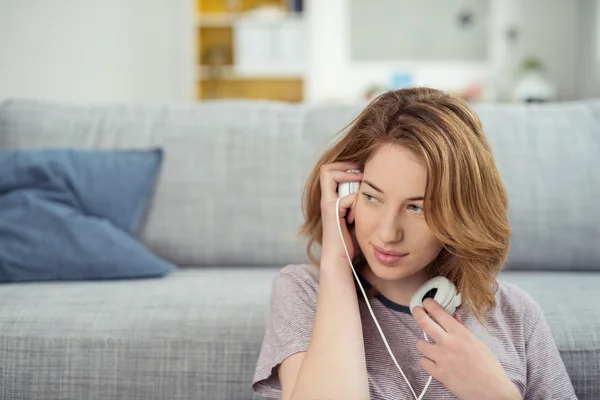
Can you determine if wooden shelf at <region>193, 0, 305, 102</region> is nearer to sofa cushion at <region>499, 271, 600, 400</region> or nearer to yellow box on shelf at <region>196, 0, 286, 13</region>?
yellow box on shelf at <region>196, 0, 286, 13</region>

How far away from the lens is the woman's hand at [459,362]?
A: 3.28ft

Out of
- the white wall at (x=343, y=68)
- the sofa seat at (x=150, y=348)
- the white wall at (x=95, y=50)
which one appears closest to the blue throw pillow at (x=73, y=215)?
the sofa seat at (x=150, y=348)

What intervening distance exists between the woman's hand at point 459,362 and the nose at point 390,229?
11 cm

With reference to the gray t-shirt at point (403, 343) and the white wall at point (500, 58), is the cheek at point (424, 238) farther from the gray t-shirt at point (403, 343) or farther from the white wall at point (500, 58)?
the white wall at point (500, 58)

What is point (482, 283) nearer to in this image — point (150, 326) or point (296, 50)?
point (150, 326)

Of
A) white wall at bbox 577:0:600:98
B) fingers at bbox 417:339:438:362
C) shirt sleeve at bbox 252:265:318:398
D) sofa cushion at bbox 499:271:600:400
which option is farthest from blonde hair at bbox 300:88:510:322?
white wall at bbox 577:0:600:98

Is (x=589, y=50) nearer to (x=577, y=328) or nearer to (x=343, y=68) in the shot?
(x=343, y=68)

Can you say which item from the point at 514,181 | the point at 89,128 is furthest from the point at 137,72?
the point at 514,181

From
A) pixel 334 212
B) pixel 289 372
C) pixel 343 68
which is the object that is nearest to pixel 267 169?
pixel 334 212

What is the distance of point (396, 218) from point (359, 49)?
5.14 metres

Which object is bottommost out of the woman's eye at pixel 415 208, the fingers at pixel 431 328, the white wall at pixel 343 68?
the fingers at pixel 431 328

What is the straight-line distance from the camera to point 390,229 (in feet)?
3.33

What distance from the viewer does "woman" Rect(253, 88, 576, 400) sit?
1014 mm

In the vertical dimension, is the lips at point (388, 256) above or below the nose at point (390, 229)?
below
